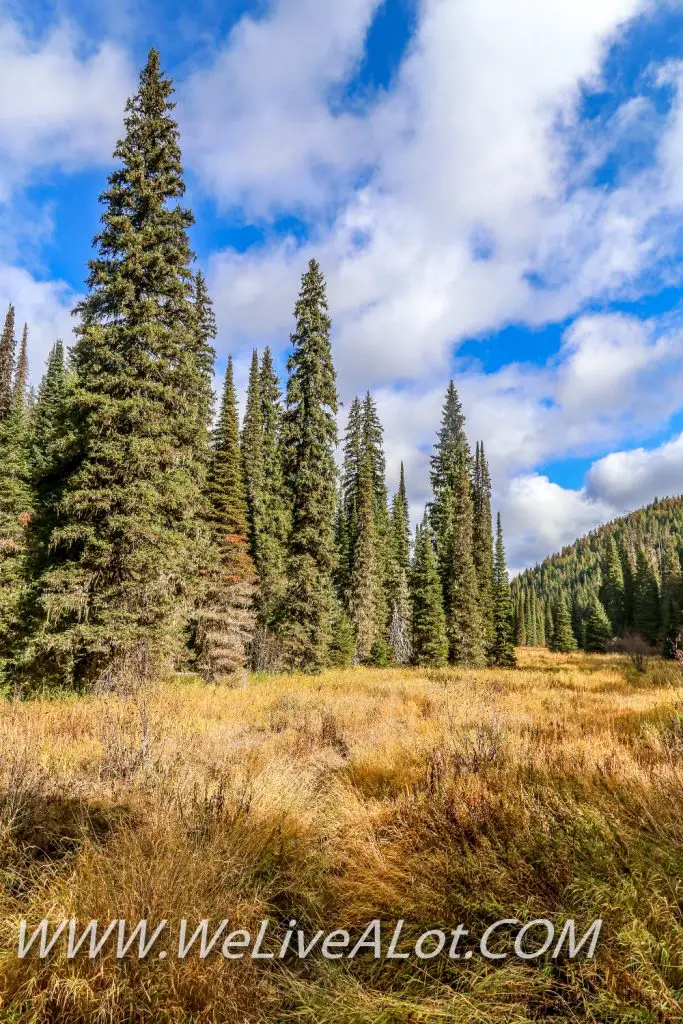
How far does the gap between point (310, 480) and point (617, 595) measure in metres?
65.5

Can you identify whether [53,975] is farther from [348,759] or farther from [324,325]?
[324,325]

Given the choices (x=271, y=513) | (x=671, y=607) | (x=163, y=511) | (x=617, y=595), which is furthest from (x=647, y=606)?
(x=163, y=511)

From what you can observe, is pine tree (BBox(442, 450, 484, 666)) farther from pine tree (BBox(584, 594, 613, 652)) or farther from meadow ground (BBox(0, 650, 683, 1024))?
pine tree (BBox(584, 594, 613, 652))

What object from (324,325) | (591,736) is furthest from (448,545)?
(591,736)

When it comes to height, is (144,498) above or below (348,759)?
above

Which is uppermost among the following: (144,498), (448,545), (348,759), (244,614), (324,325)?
(324,325)

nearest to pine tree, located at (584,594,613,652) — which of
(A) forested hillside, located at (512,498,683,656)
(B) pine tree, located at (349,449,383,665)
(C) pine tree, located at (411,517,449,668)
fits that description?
(A) forested hillside, located at (512,498,683,656)

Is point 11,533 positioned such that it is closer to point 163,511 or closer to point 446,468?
point 163,511

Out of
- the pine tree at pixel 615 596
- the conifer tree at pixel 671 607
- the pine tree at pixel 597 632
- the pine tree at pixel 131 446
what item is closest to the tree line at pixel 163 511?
the pine tree at pixel 131 446

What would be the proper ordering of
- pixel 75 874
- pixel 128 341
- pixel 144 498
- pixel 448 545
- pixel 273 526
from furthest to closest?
1. pixel 448 545
2. pixel 273 526
3. pixel 128 341
4. pixel 144 498
5. pixel 75 874

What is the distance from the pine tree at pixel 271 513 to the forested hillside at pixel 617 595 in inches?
692

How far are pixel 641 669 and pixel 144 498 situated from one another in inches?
767

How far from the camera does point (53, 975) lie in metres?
1.96

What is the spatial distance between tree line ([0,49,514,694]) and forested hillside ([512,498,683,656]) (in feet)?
37.5
